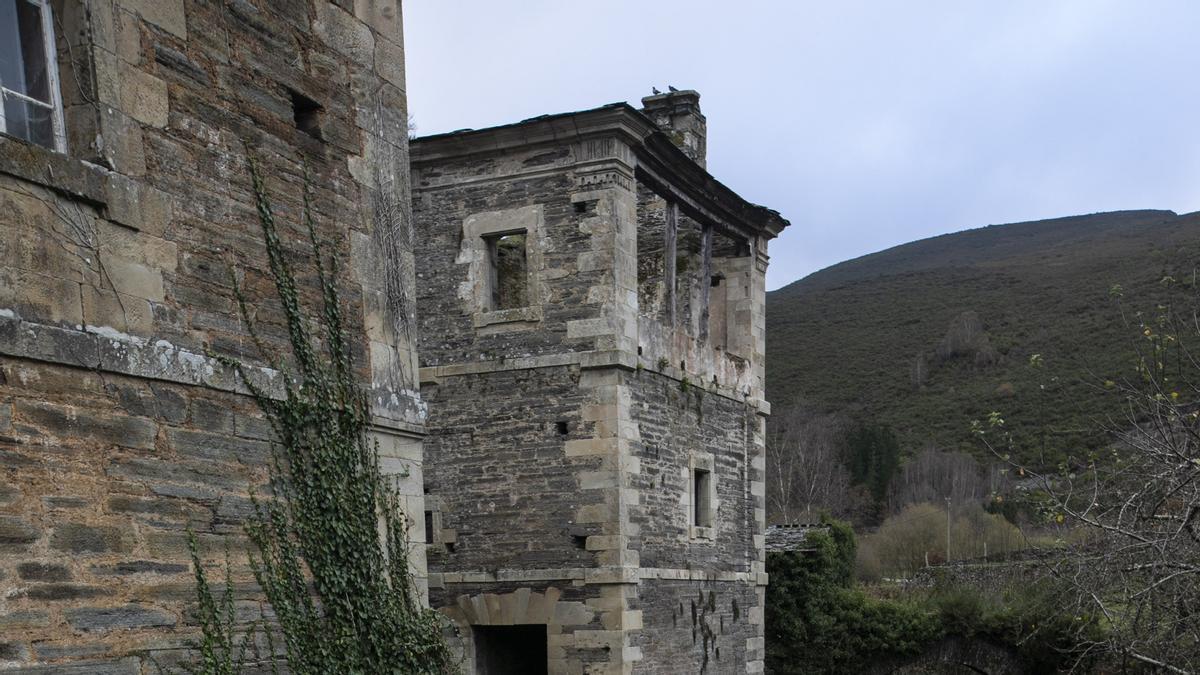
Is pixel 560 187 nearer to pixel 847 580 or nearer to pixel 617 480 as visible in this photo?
pixel 617 480

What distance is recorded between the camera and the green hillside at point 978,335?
43.0m

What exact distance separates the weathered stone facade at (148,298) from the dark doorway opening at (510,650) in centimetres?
776

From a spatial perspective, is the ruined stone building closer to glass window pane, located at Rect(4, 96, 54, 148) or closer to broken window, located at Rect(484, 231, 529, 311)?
glass window pane, located at Rect(4, 96, 54, 148)

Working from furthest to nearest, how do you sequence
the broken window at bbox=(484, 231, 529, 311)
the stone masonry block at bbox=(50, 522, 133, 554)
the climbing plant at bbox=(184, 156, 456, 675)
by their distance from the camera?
1. the broken window at bbox=(484, 231, 529, 311)
2. the climbing plant at bbox=(184, 156, 456, 675)
3. the stone masonry block at bbox=(50, 522, 133, 554)

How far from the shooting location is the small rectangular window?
592 inches

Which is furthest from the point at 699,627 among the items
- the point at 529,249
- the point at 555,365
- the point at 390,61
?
the point at 390,61

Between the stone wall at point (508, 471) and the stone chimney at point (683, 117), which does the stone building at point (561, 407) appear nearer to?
the stone wall at point (508, 471)

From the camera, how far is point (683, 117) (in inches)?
695

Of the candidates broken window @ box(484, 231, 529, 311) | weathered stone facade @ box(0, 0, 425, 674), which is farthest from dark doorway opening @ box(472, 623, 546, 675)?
weathered stone facade @ box(0, 0, 425, 674)

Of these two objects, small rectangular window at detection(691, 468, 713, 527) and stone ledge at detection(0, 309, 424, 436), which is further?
small rectangular window at detection(691, 468, 713, 527)

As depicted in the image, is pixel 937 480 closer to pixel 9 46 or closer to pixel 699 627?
pixel 699 627

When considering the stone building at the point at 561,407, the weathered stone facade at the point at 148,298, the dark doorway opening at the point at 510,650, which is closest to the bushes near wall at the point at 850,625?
the stone building at the point at 561,407

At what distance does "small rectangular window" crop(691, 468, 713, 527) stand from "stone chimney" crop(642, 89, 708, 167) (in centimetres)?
498

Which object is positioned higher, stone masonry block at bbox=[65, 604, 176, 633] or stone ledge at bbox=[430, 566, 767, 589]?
stone masonry block at bbox=[65, 604, 176, 633]
